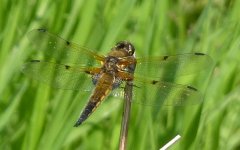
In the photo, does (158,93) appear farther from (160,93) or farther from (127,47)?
(127,47)

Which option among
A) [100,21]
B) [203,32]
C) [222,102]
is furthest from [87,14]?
[222,102]

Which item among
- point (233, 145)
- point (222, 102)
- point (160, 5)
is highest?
point (160, 5)

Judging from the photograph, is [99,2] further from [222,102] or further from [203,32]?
[222,102]

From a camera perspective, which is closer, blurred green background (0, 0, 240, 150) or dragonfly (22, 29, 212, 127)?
dragonfly (22, 29, 212, 127)

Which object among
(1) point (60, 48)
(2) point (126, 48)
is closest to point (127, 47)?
(2) point (126, 48)

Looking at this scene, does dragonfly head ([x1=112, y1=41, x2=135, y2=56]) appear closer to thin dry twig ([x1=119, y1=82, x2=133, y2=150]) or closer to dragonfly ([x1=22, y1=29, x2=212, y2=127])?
dragonfly ([x1=22, y1=29, x2=212, y2=127])

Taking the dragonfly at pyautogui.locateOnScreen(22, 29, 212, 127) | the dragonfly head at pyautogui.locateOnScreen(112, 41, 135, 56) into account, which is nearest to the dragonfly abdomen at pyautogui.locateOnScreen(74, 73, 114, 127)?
the dragonfly at pyautogui.locateOnScreen(22, 29, 212, 127)

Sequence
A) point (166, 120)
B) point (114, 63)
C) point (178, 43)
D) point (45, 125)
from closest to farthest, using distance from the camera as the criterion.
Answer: point (114, 63), point (45, 125), point (166, 120), point (178, 43)
